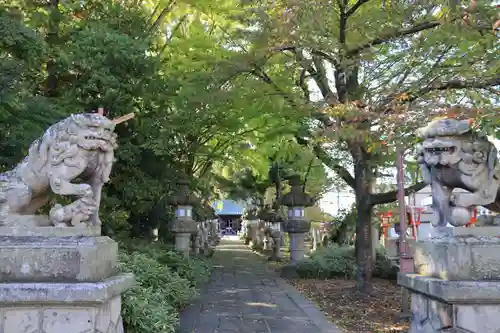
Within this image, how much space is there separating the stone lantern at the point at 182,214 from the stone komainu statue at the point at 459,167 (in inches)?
357

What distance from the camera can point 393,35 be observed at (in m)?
8.01

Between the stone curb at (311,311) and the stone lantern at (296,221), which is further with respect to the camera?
the stone lantern at (296,221)

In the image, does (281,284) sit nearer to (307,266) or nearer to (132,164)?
(307,266)

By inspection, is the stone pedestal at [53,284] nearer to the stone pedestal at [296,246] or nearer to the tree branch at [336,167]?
the tree branch at [336,167]

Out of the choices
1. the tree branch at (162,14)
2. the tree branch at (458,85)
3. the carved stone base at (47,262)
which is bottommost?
the carved stone base at (47,262)

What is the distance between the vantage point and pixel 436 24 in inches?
299

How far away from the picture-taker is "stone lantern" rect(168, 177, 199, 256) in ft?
41.2

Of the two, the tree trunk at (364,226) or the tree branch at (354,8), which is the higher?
the tree branch at (354,8)

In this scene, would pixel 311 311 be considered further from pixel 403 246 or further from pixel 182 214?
pixel 182 214

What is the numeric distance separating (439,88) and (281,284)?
6308 millimetres

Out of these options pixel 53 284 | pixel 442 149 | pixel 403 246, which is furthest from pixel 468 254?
pixel 403 246

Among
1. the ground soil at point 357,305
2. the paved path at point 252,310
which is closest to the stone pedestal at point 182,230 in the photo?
the paved path at point 252,310

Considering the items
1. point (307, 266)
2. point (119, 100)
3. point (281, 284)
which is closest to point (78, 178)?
point (119, 100)

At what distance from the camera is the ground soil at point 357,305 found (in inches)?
302
